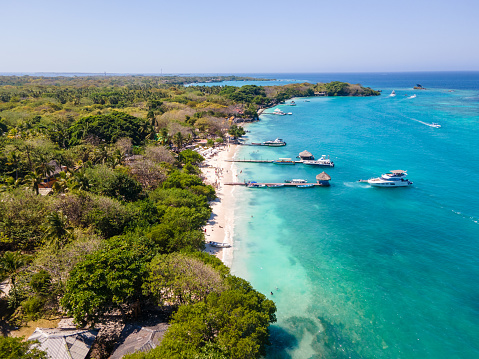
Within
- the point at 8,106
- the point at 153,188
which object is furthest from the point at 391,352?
the point at 8,106

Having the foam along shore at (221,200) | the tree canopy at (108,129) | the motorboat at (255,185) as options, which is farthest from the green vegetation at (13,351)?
the tree canopy at (108,129)

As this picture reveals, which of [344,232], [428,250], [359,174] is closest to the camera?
[428,250]

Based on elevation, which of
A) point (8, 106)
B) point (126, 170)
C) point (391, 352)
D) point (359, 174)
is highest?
point (8, 106)

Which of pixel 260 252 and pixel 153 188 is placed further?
pixel 153 188

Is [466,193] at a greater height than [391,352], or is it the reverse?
[466,193]

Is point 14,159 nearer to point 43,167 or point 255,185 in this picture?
point 43,167

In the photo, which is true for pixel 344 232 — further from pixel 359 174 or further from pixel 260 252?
pixel 359 174

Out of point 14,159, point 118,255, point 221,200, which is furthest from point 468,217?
point 14,159
